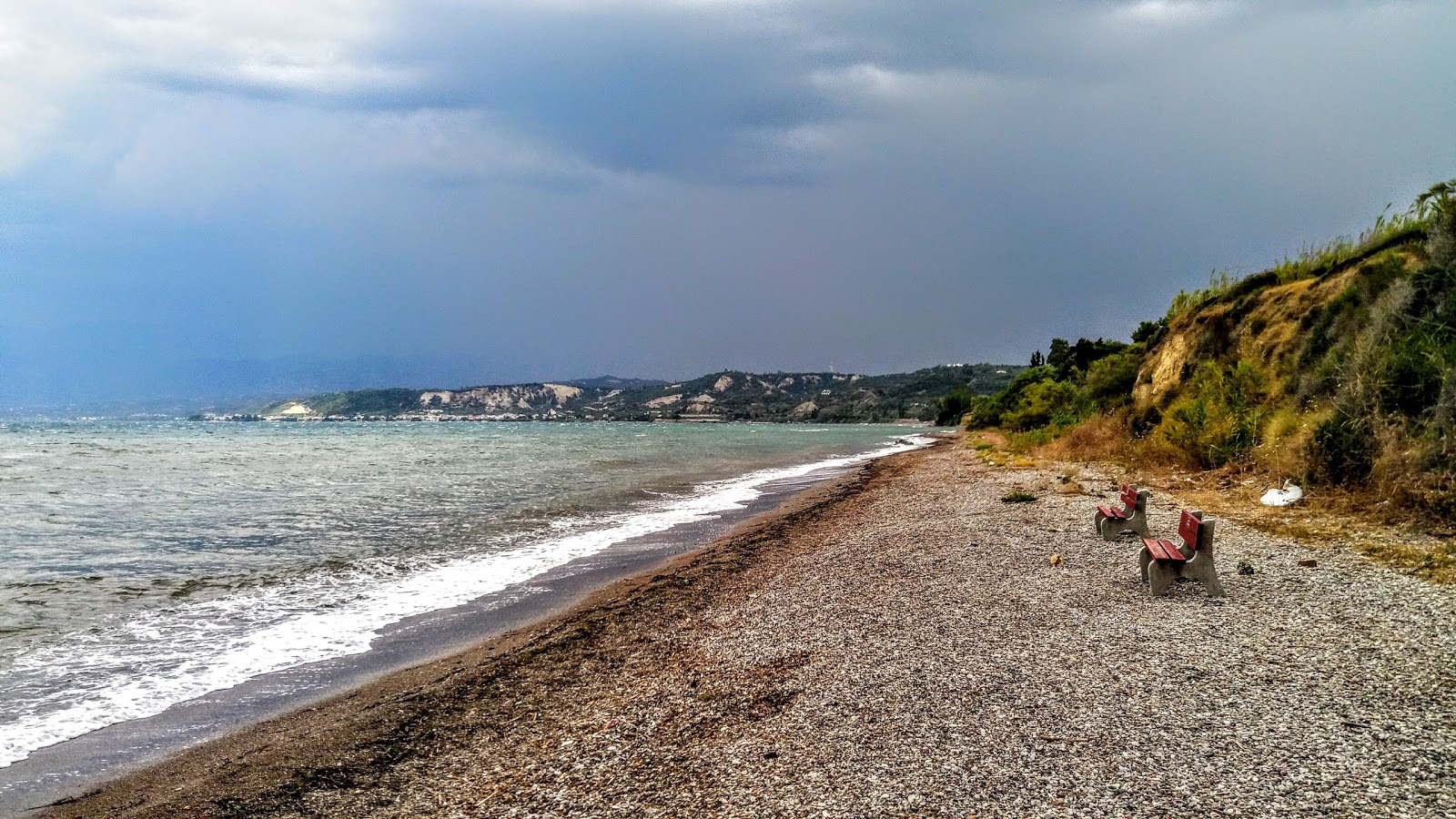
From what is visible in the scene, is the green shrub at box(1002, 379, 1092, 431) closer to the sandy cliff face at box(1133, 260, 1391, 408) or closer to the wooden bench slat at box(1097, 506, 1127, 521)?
the sandy cliff face at box(1133, 260, 1391, 408)

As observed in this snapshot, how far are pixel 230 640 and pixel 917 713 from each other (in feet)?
26.7

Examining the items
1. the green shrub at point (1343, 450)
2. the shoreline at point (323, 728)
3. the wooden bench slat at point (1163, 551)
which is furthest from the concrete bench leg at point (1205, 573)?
the shoreline at point (323, 728)

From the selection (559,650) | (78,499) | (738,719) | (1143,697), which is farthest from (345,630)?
(78,499)

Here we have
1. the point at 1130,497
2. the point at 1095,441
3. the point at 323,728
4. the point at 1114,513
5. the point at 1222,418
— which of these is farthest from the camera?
the point at 1095,441

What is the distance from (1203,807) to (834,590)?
19.3 ft

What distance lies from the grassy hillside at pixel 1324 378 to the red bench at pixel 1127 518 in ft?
9.79

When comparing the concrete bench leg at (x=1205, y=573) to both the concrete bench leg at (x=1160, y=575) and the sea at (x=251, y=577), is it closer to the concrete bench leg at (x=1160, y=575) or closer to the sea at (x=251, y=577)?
the concrete bench leg at (x=1160, y=575)

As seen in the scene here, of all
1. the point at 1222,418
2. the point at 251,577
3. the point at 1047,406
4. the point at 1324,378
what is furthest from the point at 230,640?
the point at 1047,406

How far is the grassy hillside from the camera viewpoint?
10.7m

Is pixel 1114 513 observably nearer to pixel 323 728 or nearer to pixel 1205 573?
pixel 1205 573

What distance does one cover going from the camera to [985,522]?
14.2 m

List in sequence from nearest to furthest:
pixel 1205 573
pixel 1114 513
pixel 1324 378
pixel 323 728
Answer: pixel 323 728 < pixel 1205 573 < pixel 1114 513 < pixel 1324 378

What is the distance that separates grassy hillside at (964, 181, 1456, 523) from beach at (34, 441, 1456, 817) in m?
3.02

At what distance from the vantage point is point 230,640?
29.7 feet
